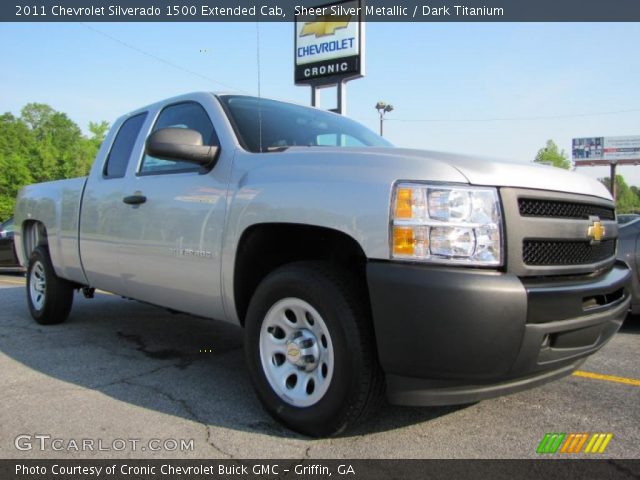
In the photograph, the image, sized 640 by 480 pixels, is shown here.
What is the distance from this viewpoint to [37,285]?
5.49m

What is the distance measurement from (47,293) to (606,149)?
259 feet

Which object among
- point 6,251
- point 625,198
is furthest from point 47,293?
point 625,198

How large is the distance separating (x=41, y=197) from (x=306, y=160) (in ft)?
12.5

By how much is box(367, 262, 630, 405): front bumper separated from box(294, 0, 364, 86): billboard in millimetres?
14395

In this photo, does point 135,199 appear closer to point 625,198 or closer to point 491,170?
point 491,170

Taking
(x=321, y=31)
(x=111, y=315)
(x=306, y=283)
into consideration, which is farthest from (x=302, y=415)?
(x=321, y=31)

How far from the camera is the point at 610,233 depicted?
116 inches

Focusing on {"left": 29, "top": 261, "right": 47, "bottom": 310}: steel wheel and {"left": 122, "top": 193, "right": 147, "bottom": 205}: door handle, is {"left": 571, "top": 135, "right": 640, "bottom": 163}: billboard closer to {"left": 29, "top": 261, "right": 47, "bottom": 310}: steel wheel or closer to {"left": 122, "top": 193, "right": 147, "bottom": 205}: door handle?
{"left": 29, "top": 261, "right": 47, "bottom": 310}: steel wheel

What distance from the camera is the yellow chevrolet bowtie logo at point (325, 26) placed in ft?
53.0

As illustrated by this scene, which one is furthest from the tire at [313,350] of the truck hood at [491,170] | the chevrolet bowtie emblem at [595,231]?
the chevrolet bowtie emblem at [595,231]

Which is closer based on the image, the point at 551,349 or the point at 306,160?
the point at 551,349

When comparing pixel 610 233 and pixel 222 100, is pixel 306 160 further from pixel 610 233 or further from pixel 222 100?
pixel 610 233

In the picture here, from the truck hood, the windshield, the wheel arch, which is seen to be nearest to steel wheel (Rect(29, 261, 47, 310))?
the windshield

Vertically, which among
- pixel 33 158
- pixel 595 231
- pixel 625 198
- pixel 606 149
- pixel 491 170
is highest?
pixel 606 149
